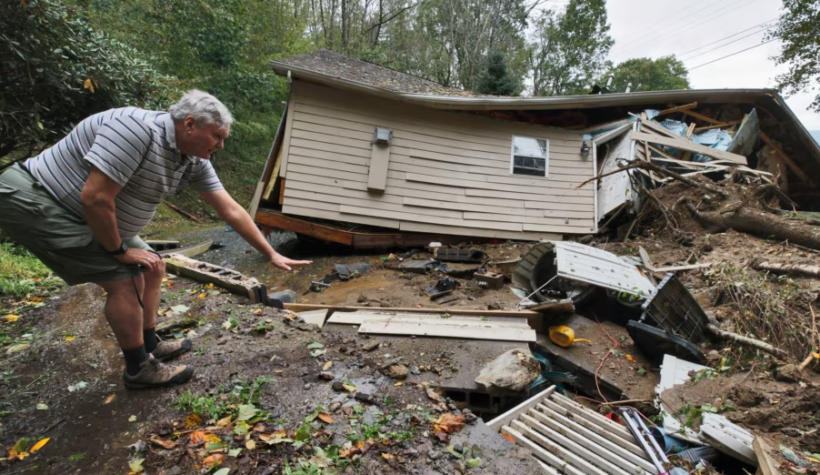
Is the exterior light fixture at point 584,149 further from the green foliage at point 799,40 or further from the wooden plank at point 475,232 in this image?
the green foliage at point 799,40

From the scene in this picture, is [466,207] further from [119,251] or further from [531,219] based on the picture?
[119,251]

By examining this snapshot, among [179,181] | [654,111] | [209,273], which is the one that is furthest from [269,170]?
[654,111]

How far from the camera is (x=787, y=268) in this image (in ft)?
16.4

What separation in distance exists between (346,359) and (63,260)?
1.76 metres

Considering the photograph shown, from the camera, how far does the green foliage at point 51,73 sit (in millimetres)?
4621

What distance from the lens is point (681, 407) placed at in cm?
311

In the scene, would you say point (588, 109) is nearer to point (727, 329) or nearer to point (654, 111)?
point (654, 111)

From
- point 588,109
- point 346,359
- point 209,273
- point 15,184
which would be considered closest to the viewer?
point 15,184

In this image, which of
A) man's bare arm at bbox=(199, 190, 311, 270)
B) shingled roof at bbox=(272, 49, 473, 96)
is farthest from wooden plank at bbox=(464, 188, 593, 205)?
man's bare arm at bbox=(199, 190, 311, 270)

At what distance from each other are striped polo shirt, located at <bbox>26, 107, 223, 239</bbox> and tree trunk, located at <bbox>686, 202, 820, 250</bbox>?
8.91 metres

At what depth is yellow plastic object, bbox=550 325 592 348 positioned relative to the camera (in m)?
3.91

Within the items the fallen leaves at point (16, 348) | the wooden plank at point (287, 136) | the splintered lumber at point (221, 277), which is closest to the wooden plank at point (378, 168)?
the wooden plank at point (287, 136)

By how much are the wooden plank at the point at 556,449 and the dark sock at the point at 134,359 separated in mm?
2553

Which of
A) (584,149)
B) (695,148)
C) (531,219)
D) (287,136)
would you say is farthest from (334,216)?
(695,148)
